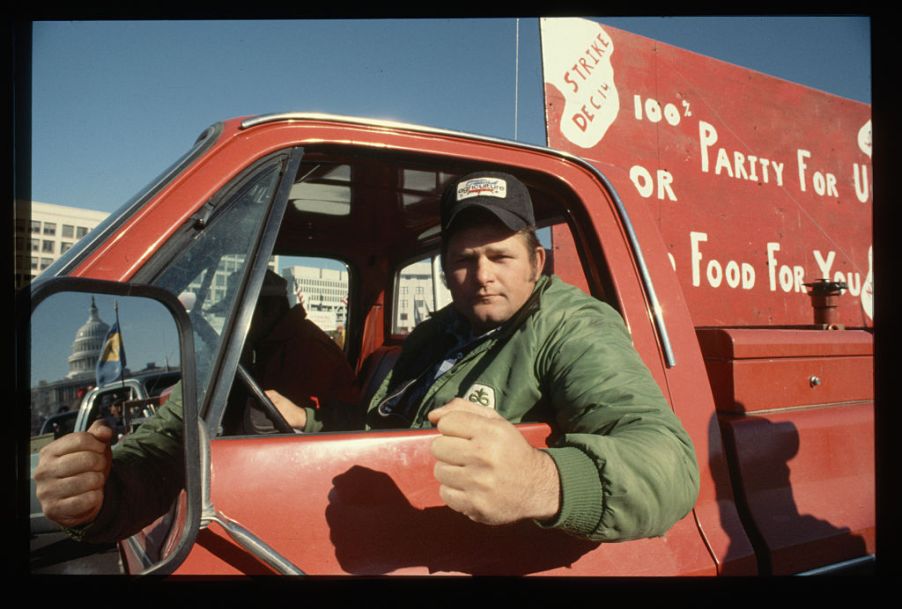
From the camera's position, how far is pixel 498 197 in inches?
61.3

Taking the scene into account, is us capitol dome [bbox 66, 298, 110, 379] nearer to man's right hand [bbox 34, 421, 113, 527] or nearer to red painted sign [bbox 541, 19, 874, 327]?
man's right hand [bbox 34, 421, 113, 527]

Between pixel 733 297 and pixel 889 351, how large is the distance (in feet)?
7.96

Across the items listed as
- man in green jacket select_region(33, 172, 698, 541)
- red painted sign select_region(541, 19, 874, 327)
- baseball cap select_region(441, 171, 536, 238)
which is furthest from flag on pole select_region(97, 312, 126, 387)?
red painted sign select_region(541, 19, 874, 327)

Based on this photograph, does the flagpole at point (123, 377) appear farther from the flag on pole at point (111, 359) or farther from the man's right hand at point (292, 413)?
the man's right hand at point (292, 413)

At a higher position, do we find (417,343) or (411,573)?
(417,343)

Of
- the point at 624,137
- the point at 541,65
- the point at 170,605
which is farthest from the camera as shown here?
the point at 624,137

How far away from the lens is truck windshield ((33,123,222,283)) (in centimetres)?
108

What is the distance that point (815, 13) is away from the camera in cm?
141

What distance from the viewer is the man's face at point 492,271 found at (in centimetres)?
163

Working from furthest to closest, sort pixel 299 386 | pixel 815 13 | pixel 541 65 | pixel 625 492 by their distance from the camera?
pixel 541 65 < pixel 299 386 < pixel 815 13 < pixel 625 492

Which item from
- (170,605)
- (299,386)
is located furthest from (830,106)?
(170,605)

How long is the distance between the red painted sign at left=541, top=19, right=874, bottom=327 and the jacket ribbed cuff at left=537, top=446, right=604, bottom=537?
253 cm

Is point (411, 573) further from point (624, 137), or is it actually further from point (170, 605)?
point (624, 137)

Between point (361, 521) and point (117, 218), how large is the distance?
2.58 ft
